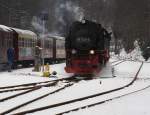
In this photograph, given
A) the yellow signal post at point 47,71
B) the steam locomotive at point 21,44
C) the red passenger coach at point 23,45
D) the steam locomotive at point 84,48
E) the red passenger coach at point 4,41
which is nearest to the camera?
the yellow signal post at point 47,71

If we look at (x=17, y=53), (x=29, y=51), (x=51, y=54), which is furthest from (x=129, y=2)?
(x=17, y=53)

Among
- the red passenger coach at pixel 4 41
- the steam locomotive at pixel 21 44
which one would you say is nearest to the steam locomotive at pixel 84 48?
the red passenger coach at pixel 4 41

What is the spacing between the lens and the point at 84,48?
26.4 m

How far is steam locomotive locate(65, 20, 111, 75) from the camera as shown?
25.5 m

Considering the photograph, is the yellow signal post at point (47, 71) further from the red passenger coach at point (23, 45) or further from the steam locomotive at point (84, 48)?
the red passenger coach at point (23, 45)

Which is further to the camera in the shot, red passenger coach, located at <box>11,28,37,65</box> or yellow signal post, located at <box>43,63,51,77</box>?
red passenger coach, located at <box>11,28,37,65</box>

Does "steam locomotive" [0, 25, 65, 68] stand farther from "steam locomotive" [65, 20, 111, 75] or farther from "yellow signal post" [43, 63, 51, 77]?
"steam locomotive" [65, 20, 111, 75]

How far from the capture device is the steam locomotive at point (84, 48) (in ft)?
83.7

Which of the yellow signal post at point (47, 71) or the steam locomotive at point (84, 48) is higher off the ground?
the steam locomotive at point (84, 48)

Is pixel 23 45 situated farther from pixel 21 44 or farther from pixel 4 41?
pixel 4 41

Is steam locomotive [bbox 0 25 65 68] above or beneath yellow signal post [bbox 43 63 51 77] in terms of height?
above

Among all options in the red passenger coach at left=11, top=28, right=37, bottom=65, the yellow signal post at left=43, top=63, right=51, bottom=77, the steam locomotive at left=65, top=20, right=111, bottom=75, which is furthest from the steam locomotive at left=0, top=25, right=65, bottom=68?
the steam locomotive at left=65, top=20, right=111, bottom=75

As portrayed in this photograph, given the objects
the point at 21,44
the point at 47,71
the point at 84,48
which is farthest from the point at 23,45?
the point at 47,71

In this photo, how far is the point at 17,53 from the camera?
3241 centimetres
